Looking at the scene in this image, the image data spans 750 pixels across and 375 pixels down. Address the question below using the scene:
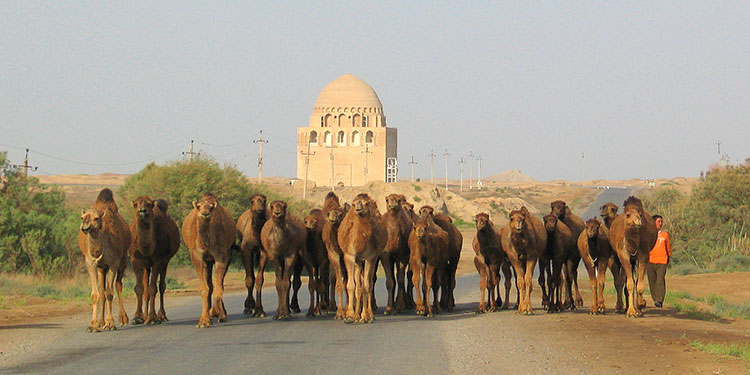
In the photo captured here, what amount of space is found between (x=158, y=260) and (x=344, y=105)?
119849 mm

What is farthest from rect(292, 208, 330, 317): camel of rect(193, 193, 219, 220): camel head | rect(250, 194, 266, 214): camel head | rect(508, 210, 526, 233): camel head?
rect(508, 210, 526, 233): camel head

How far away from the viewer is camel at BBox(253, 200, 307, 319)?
62.8 ft

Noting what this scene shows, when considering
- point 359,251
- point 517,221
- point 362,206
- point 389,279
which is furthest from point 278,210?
point 517,221

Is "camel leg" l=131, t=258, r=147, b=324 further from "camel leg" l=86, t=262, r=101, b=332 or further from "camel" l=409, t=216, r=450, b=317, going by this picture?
"camel" l=409, t=216, r=450, b=317

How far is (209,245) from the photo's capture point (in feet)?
59.8

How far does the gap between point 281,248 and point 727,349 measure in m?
8.28

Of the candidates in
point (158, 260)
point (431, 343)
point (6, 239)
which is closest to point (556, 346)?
point (431, 343)

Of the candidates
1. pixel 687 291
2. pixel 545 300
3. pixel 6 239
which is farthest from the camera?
pixel 6 239

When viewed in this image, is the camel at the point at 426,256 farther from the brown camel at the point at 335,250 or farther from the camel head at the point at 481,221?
the brown camel at the point at 335,250

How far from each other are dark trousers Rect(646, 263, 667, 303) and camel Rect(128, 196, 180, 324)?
987 centimetres

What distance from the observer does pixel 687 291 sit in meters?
30.3

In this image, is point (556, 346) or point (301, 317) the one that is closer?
point (556, 346)

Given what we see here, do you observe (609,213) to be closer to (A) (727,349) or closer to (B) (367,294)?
(B) (367,294)

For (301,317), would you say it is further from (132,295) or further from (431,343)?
(132,295)
